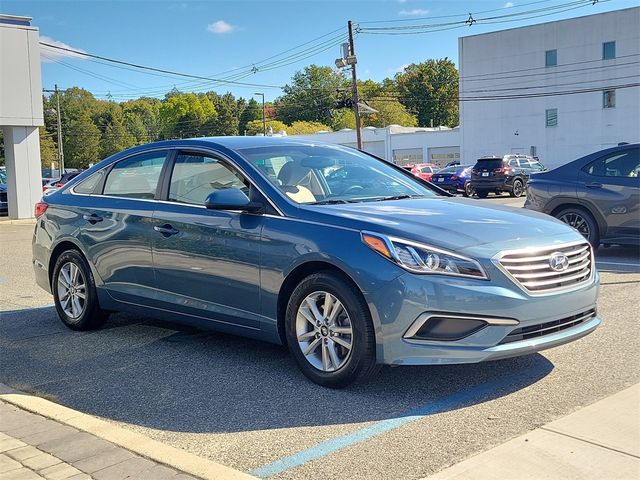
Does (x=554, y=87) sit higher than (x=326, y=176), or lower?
A: higher

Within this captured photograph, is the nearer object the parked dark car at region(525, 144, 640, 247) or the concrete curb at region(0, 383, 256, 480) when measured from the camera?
the concrete curb at region(0, 383, 256, 480)

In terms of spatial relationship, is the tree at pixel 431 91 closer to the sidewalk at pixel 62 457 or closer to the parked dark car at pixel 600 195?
the parked dark car at pixel 600 195

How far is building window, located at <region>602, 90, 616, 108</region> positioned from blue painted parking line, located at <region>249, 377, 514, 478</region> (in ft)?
159

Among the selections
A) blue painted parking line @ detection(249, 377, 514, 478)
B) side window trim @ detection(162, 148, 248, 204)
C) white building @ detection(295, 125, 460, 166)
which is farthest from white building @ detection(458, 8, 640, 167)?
blue painted parking line @ detection(249, 377, 514, 478)

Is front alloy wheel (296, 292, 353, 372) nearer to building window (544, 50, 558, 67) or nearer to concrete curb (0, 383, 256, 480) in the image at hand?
concrete curb (0, 383, 256, 480)

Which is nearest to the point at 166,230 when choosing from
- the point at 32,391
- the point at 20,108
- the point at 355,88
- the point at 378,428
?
the point at 32,391

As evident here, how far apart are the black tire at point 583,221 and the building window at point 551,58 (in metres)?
44.1

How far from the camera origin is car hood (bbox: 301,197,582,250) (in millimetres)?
4348

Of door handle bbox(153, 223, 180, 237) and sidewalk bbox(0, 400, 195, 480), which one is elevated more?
door handle bbox(153, 223, 180, 237)

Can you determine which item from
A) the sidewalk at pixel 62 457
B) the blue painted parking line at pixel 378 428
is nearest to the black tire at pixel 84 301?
the sidewalk at pixel 62 457

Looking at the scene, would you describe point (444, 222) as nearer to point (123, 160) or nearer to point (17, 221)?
point (123, 160)

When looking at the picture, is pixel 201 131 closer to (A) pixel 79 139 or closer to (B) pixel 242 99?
(B) pixel 242 99

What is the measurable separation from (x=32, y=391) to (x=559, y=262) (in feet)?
12.3

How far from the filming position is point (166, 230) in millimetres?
5617
